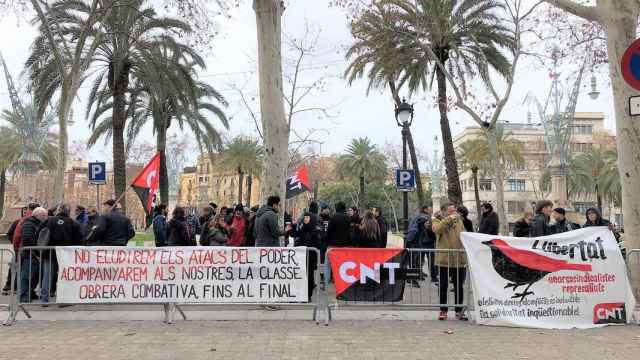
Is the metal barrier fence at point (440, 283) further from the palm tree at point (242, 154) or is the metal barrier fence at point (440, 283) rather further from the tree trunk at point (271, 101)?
the palm tree at point (242, 154)

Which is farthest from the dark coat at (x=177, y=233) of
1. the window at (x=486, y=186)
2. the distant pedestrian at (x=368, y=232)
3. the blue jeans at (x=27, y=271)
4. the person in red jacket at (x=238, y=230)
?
the window at (x=486, y=186)

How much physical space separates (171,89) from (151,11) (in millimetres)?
2946

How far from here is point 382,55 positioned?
2233 centimetres

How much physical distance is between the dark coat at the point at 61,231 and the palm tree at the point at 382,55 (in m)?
12.0

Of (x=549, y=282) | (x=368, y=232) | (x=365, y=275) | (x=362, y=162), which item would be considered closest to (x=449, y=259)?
(x=365, y=275)

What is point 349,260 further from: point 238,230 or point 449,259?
point 238,230

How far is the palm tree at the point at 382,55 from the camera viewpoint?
65.2ft

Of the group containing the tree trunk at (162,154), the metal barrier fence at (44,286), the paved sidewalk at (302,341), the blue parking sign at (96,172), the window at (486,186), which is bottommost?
the paved sidewalk at (302,341)

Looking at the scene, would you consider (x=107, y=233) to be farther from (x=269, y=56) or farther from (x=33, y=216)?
(x=269, y=56)

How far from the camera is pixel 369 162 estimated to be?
54.5 metres

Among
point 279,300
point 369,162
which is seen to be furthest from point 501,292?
point 369,162

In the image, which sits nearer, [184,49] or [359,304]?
[359,304]

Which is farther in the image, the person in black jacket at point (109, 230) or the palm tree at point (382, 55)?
the palm tree at point (382, 55)

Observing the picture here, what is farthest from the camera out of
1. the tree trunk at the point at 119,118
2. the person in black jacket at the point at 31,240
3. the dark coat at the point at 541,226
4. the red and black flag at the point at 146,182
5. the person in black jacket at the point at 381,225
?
the tree trunk at the point at 119,118
